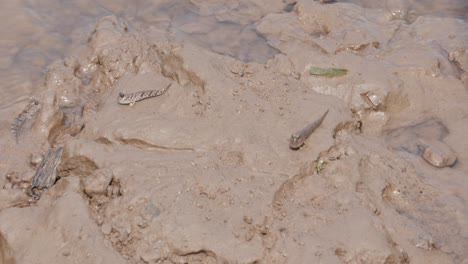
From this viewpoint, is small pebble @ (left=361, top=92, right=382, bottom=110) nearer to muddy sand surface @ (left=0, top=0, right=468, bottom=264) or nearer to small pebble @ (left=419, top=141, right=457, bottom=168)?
muddy sand surface @ (left=0, top=0, right=468, bottom=264)

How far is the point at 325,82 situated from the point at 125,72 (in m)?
2.34

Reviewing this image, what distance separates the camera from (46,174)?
4.02 m

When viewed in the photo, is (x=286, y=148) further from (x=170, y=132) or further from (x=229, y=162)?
(x=170, y=132)

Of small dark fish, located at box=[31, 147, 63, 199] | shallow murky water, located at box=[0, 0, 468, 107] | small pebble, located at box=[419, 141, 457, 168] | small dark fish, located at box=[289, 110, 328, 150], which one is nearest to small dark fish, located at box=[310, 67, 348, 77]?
shallow murky water, located at box=[0, 0, 468, 107]

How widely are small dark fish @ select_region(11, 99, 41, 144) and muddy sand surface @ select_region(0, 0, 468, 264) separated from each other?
2 centimetres

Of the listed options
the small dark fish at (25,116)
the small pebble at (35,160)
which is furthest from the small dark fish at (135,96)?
the small dark fish at (25,116)

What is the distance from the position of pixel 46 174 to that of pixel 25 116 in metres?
1.14

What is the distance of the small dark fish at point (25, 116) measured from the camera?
4.66 meters

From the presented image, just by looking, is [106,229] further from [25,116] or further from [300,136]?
[25,116]

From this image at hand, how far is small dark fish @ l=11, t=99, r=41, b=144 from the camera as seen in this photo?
15.3 feet

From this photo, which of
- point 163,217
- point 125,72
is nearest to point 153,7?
point 125,72

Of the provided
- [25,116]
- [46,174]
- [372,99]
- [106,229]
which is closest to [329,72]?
[372,99]

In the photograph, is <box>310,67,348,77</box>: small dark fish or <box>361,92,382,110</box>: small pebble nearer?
<box>361,92,382,110</box>: small pebble

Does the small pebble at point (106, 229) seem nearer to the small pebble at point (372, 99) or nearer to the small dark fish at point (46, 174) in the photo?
the small dark fish at point (46, 174)
